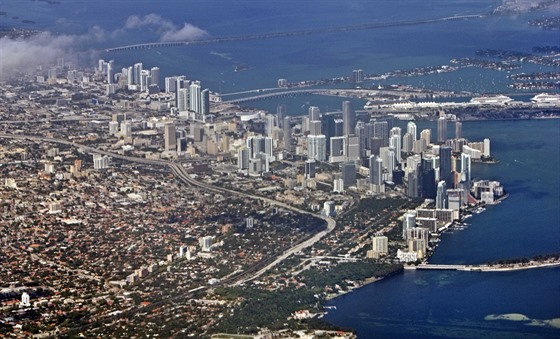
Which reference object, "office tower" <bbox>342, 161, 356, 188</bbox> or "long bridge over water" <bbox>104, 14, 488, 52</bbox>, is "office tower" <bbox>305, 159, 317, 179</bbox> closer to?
"office tower" <bbox>342, 161, 356, 188</bbox>

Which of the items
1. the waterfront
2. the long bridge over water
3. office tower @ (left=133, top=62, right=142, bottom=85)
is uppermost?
the long bridge over water

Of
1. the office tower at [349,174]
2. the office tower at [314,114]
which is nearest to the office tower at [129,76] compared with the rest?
the office tower at [314,114]

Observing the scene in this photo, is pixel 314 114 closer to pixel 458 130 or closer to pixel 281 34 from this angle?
pixel 458 130

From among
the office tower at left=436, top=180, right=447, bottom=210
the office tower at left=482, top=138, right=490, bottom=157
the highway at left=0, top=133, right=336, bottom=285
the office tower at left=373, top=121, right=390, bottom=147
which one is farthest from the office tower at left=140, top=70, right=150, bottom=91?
the office tower at left=436, top=180, right=447, bottom=210

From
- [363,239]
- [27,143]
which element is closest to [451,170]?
[363,239]

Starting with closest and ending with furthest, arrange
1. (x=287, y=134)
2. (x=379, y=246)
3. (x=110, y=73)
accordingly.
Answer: (x=379, y=246), (x=287, y=134), (x=110, y=73)

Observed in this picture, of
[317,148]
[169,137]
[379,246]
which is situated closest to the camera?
[379,246]

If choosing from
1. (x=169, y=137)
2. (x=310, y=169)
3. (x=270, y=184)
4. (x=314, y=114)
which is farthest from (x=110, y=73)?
(x=270, y=184)
